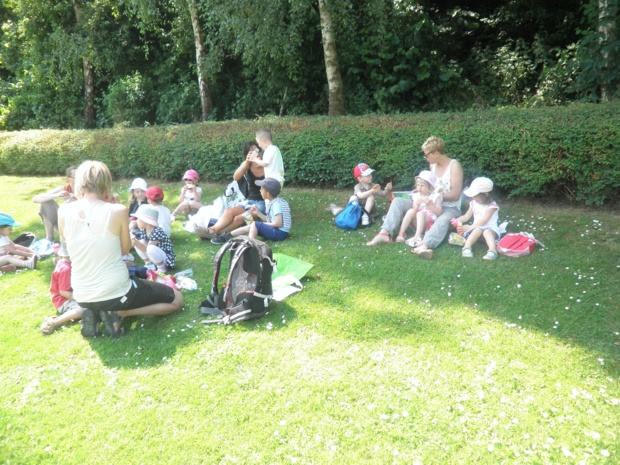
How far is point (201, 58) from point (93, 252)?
8961 millimetres

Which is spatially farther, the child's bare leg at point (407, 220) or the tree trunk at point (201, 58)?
the tree trunk at point (201, 58)

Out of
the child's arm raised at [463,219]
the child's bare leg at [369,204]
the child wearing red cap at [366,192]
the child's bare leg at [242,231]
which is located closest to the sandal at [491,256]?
the child's arm raised at [463,219]

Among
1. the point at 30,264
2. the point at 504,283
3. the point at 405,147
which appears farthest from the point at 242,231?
the point at 504,283

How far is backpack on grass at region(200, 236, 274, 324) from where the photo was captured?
4.22 metres

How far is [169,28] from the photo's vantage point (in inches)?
573

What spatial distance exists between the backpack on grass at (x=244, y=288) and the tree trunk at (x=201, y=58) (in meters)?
8.28

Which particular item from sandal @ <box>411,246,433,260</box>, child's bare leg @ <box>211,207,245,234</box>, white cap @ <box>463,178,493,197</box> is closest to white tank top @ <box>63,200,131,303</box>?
child's bare leg @ <box>211,207,245,234</box>

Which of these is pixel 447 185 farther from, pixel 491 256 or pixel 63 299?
pixel 63 299

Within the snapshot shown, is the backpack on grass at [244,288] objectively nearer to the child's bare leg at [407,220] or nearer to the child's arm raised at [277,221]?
the child's arm raised at [277,221]

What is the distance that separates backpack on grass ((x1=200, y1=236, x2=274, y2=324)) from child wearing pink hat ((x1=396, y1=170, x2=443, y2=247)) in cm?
215

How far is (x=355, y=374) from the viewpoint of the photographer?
136 inches

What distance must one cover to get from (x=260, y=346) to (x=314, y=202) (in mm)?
4345

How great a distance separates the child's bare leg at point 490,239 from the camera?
5277 mm

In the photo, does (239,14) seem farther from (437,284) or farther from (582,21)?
(582,21)
